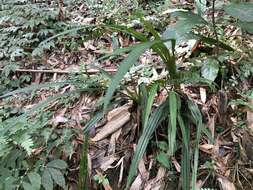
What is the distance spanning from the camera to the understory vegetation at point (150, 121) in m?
1.96

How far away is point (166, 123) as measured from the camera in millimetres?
2090

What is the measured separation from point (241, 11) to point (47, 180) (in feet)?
4.36

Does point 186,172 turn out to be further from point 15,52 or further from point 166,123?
point 15,52

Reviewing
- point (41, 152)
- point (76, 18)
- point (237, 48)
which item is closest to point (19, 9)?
point (76, 18)

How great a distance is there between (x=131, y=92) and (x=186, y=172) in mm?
556

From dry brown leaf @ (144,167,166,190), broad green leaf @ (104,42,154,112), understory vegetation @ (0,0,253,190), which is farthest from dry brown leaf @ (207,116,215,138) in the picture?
broad green leaf @ (104,42,154,112)

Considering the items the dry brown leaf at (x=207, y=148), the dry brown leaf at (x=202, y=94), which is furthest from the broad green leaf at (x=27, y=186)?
the dry brown leaf at (x=202, y=94)

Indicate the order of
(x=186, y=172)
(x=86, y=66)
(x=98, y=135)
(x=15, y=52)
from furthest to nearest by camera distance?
(x=15, y=52) → (x=86, y=66) → (x=98, y=135) → (x=186, y=172)

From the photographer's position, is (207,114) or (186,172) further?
(207,114)

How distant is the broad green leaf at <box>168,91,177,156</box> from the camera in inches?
72.9

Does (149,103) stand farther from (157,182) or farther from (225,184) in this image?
(225,184)

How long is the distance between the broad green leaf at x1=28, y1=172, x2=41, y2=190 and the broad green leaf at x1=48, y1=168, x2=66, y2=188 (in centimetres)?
8

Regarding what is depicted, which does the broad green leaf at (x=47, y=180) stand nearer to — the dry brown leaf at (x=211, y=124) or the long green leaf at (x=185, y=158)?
the long green leaf at (x=185, y=158)

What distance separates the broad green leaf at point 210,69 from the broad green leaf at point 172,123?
374 millimetres
